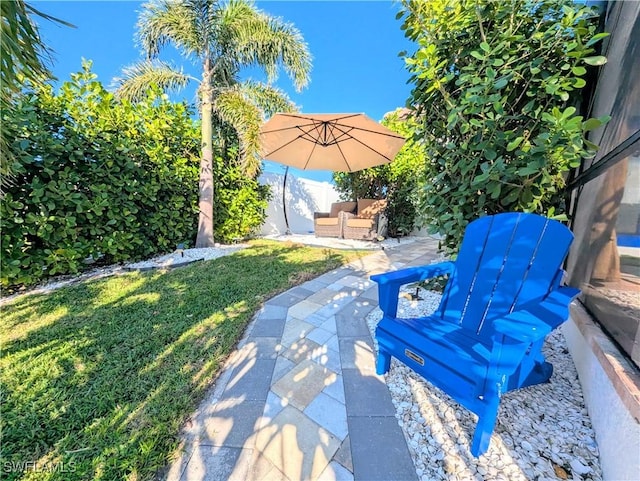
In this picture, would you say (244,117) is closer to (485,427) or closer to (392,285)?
(392,285)

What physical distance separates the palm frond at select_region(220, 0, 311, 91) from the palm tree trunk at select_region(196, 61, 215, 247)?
2.43 feet

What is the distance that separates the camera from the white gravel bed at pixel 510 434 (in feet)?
3.63

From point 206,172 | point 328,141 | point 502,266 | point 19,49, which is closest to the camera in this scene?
point 19,49

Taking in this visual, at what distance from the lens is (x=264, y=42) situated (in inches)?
198

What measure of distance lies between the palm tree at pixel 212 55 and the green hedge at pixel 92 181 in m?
0.50

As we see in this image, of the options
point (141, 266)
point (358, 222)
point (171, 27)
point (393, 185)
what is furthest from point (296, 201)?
point (141, 266)

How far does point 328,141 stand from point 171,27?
3623 mm

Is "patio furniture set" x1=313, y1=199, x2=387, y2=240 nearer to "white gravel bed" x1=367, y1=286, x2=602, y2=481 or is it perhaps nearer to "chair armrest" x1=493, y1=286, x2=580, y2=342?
"white gravel bed" x1=367, y1=286, x2=602, y2=481

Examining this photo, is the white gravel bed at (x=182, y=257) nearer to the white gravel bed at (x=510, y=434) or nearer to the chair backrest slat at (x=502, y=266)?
→ the white gravel bed at (x=510, y=434)

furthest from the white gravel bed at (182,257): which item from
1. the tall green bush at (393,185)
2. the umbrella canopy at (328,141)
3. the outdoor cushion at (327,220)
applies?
the tall green bush at (393,185)

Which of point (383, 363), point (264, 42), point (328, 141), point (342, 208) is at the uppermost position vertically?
point (264, 42)

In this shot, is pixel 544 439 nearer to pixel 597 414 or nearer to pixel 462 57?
pixel 597 414

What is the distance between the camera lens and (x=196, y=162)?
5.02 meters

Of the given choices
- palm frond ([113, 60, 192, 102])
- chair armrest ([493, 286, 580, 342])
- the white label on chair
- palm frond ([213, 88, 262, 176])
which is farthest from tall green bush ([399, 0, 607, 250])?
palm frond ([113, 60, 192, 102])
